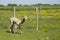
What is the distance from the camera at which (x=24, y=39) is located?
597 inches

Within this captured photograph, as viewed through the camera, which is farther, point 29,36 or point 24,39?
point 29,36

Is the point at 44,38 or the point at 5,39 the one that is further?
the point at 44,38

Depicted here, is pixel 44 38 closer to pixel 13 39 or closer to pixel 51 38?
pixel 51 38

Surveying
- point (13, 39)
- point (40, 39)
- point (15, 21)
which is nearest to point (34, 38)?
point (40, 39)

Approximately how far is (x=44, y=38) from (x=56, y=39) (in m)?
0.78

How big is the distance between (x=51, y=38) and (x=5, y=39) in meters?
3.01

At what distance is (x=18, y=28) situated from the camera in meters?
18.5

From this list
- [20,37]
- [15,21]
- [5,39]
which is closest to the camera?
[5,39]

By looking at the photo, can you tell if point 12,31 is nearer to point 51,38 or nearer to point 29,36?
point 29,36

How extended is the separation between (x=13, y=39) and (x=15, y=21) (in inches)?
114

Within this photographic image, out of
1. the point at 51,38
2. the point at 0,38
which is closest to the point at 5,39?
the point at 0,38

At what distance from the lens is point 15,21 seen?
1770 cm

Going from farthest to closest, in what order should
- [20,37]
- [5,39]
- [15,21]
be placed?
[15,21] → [20,37] → [5,39]

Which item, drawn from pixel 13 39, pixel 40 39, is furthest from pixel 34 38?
pixel 13 39
